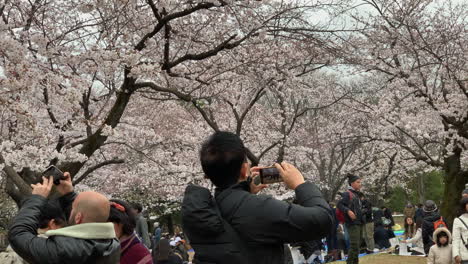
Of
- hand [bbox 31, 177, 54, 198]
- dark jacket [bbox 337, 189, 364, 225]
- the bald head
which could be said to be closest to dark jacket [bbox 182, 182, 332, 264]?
the bald head

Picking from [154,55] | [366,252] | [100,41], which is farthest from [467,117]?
[100,41]

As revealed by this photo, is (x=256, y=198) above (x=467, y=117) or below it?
below

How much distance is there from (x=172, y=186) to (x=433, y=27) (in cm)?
1230

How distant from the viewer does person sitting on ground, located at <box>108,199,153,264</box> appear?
339 cm

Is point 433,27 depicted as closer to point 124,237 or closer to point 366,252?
point 366,252

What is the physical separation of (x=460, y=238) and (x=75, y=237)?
5387 mm

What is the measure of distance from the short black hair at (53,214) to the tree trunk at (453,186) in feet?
41.6

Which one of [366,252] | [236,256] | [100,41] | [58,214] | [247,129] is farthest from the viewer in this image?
[247,129]

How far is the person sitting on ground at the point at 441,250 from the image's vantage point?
7.48 metres

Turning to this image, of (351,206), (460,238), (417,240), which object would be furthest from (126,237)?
(417,240)

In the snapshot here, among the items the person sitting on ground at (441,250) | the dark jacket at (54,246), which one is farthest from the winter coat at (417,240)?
the dark jacket at (54,246)

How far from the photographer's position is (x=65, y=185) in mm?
3299

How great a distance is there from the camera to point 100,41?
8.52 m

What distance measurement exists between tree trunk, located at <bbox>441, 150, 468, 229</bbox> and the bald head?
43.3 ft
